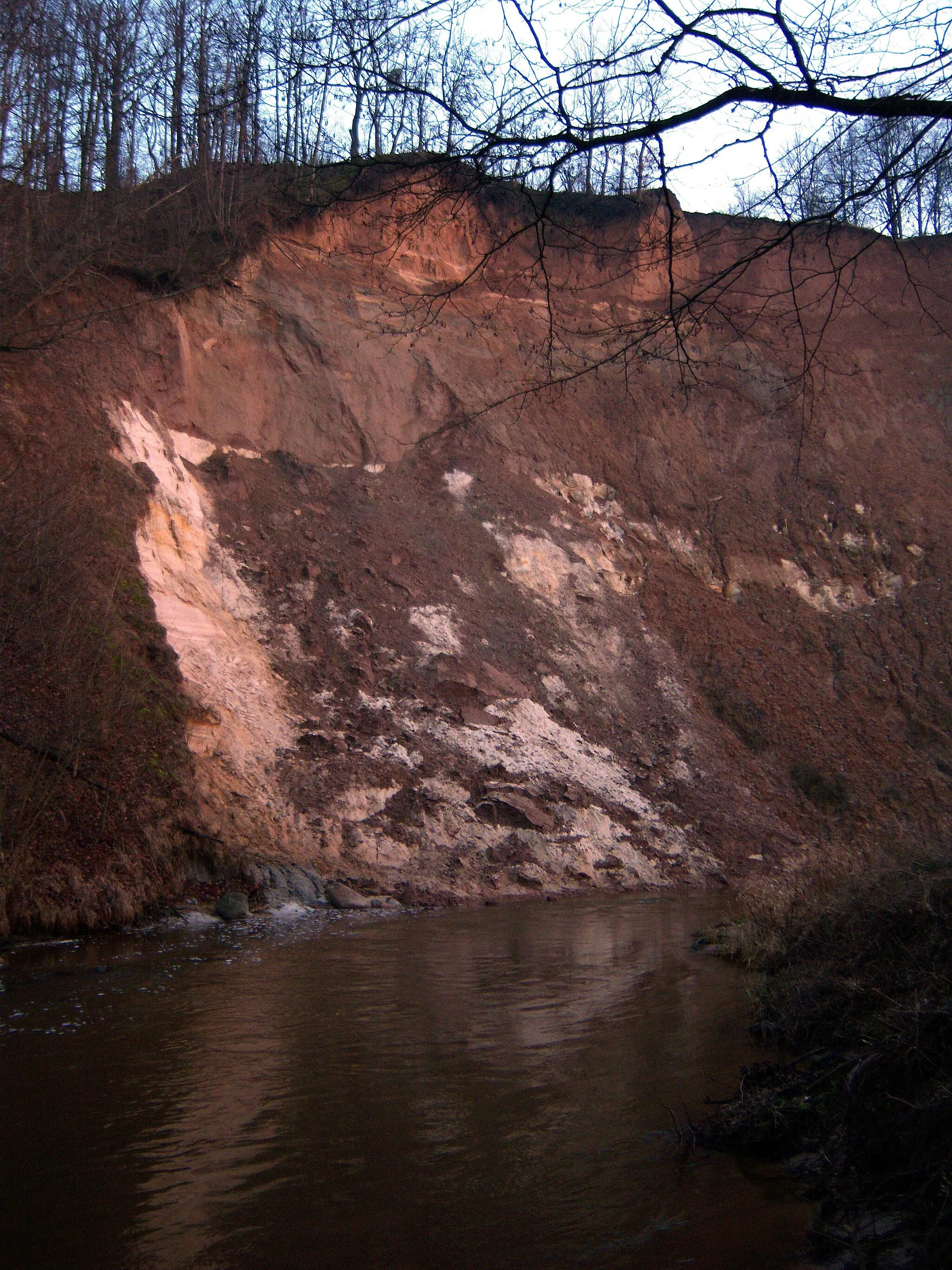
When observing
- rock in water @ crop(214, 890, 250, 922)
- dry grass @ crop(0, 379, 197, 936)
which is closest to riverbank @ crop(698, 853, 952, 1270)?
rock in water @ crop(214, 890, 250, 922)

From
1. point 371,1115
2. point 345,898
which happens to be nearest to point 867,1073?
point 371,1115

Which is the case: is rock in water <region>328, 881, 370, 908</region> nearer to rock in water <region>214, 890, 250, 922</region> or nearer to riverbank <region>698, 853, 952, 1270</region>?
rock in water <region>214, 890, 250, 922</region>

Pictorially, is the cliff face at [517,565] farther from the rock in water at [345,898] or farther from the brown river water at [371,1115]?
the brown river water at [371,1115]

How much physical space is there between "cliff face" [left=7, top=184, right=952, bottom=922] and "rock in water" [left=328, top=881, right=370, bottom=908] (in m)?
0.48

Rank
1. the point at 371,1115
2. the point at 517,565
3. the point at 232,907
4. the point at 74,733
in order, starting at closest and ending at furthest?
the point at 371,1115 < the point at 74,733 < the point at 232,907 < the point at 517,565

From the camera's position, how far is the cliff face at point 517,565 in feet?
47.2

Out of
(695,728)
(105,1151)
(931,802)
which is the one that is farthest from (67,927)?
(931,802)

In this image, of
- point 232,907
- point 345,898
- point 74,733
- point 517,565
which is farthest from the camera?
point 517,565

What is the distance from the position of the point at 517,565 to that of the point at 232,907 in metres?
11.0

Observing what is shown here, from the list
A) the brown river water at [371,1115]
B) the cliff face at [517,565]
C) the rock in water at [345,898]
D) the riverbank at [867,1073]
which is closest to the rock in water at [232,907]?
the cliff face at [517,565]

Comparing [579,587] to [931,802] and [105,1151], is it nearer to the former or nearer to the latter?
[931,802]

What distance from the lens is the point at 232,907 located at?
1116 centimetres

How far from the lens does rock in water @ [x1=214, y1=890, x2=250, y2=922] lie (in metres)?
11.1

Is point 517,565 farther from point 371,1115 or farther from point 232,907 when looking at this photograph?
point 371,1115
